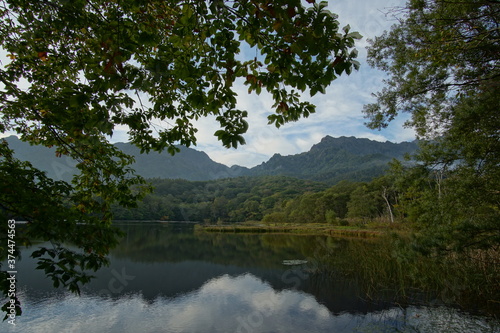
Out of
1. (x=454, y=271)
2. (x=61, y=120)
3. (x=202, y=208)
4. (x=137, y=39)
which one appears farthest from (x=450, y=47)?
(x=202, y=208)

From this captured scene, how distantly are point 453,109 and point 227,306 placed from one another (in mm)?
10668

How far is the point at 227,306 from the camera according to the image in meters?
10.5

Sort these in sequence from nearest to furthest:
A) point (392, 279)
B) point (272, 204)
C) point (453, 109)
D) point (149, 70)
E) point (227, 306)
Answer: point (149, 70), point (453, 109), point (227, 306), point (392, 279), point (272, 204)

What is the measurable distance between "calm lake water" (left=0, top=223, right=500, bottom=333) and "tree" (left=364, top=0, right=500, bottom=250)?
2913mm

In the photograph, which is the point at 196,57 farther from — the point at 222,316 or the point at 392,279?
the point at 392,279

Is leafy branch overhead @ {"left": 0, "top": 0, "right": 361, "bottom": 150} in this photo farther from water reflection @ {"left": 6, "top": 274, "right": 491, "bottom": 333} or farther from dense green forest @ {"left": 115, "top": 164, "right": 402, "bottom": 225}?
water reflection @ {"left": 6, "top": 274, "right": 491, "bottom": 333}

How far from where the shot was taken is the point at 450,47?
5.25 m

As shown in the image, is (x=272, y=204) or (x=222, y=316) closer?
(x=222, y=316)

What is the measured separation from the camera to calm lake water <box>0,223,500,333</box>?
7977mm

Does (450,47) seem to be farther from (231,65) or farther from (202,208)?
(202,208)

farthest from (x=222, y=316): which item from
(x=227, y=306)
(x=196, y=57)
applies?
(x=196, y=57)

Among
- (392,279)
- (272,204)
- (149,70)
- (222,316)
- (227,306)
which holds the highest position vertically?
(149,70)

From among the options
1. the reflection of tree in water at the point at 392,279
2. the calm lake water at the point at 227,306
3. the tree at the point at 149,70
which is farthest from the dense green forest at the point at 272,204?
the calm lake water at the point at 227,306

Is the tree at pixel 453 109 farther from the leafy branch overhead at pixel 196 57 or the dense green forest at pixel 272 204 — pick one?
the leafy branch overhead at pixel 196 57
